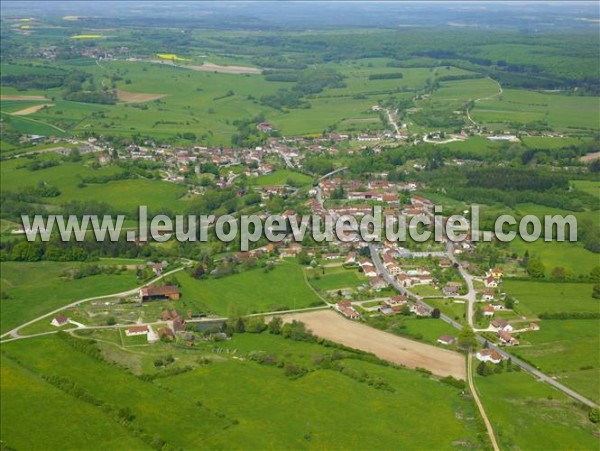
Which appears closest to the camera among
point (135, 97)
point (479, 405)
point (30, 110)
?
point (479, 405)

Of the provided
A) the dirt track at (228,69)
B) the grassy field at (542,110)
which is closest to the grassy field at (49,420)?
the grassy field at (542,110)

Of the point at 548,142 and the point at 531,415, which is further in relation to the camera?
the point at 548,142

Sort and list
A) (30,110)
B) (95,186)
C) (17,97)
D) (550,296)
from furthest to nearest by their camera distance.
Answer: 1. (17,97)
2. (30,110)
3. (95,186)
4. (550,296)

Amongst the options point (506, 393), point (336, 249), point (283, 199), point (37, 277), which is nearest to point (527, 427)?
point (506, 393)

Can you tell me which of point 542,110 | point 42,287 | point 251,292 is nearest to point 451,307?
point 251,292

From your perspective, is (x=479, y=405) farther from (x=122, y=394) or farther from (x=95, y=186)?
(x=95, y=186)

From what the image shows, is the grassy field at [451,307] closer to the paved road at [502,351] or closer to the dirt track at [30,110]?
the paved road at [502,351]

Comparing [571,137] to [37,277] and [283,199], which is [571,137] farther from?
[37,277]
